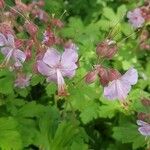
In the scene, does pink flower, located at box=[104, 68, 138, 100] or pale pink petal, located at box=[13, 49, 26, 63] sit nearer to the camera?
pink flower, located at box=[104, 68, 138, 100]

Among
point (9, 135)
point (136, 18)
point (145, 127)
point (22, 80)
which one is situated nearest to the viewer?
point (145, 127)

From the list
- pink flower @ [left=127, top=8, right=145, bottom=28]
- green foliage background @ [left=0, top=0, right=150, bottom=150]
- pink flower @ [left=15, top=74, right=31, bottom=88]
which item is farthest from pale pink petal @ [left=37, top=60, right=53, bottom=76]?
pink flower @ [left=127, top=8, right=145, bottom=28]

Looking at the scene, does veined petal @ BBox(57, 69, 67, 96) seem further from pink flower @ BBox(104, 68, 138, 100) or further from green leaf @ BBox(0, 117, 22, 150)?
green leaf @ BBox(0, 117, 22, 150)

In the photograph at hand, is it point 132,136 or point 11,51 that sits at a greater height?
point 11,51

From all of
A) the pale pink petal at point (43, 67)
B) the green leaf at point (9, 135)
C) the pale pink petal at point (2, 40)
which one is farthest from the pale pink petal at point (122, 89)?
the green leaf at point (9, 135)

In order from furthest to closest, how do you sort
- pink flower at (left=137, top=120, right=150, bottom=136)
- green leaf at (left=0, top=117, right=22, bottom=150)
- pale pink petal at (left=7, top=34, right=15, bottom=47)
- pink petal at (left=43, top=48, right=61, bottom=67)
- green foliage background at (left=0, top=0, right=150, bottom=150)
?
1. green foliage background at (left=0, top=0, right=150, bottom=150)
2. green leaf at (left=0, top=117, right=22, bottom=150)
3. pink flower at (left=137, top=120, right=150, bottom=136)
4. pale pink petal at (left=7, top=34, right=15, bottom=47)
5. pink petal at (left=43, top=48, right=61, bottom=67)

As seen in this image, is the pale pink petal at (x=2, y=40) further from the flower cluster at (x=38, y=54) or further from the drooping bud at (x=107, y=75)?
the drooping bud at (x=107, y=75)

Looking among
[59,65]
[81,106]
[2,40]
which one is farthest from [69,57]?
[81,106]

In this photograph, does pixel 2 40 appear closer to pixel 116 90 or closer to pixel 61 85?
pixel 61 85
